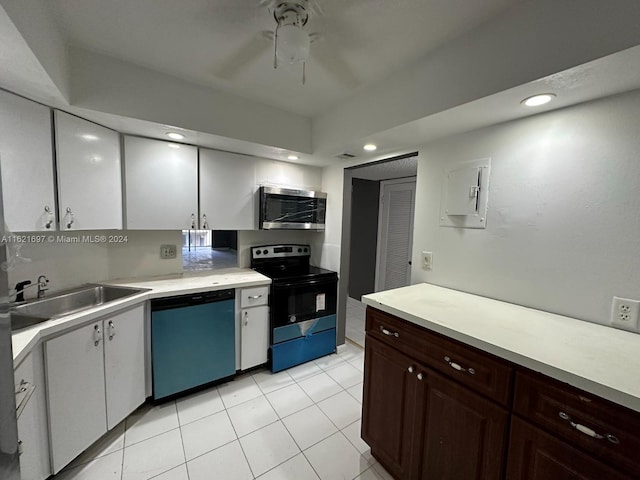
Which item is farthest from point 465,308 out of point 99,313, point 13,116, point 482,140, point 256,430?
point 13,116

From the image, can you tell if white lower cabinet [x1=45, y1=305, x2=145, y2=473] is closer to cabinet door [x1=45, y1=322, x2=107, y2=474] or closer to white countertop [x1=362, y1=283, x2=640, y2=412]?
cabinet door [x1=45, y1=322, x2=107, y2=474]

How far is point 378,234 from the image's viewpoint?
4219 millimetres

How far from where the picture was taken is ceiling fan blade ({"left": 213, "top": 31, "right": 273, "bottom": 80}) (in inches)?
51.2

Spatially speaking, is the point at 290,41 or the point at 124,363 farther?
the point at 124,363

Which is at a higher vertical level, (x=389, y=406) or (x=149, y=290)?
(x=149, y=290)

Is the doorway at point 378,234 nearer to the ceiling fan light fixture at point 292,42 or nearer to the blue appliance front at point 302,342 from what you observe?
the blue appliance front at point 302,342

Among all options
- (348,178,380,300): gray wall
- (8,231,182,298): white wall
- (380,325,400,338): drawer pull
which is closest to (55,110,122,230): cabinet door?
(8,231,182,298): white wall

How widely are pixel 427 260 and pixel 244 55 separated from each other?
181 centimetres

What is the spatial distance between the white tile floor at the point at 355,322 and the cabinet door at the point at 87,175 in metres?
2.64

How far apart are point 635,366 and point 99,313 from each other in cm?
243

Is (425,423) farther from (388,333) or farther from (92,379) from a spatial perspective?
(92,379)

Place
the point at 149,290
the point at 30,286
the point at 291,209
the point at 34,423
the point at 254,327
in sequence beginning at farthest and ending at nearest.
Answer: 1. the point at 291,209
2. the point at 254,327
3. the point at 149,290
4. the point at 30,286
5. the point at 34,423

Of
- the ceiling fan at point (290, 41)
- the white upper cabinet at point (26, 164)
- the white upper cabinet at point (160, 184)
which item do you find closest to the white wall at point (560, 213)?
the ceiling fan at point (290, 41)

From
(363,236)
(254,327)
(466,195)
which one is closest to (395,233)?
(363,236)
